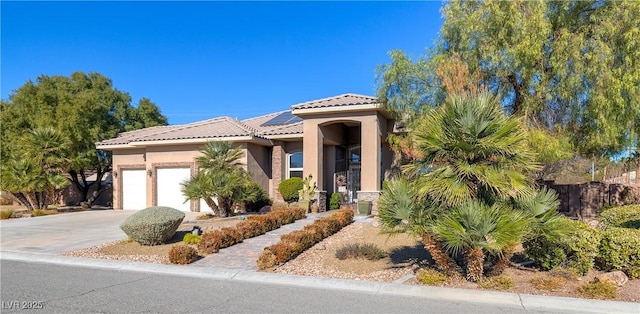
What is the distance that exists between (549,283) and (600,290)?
701mm

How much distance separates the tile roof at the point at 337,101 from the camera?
17.9 meters

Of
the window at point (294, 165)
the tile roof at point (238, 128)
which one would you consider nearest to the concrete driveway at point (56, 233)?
the tile roof at point (238, 128)

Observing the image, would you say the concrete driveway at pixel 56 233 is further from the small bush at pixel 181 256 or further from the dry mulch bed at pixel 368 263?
the small bush at pixel 181 256

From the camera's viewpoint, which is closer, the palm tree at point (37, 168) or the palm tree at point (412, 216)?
the palm tree at point (412, 216)

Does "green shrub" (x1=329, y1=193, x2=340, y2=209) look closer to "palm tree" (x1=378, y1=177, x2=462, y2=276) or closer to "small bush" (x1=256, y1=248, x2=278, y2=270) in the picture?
"small bush" (x1=256, y1=248, x2=278, y2=270)

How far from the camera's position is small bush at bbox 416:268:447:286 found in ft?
23.1

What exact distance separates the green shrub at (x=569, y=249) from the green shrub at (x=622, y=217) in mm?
3424

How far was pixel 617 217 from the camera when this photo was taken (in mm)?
10922

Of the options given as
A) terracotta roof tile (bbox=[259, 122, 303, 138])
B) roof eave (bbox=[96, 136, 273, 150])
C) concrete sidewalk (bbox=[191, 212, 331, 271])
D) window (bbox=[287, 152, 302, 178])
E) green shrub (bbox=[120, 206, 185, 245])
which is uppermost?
terracotta roof tile (bbox=[259, 122, 303, 138])

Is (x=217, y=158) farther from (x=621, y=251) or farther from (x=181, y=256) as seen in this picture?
(x=621, y=251)

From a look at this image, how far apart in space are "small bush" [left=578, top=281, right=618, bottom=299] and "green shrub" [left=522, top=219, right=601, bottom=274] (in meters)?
0.95

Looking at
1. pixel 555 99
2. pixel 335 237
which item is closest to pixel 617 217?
pixel 555 99

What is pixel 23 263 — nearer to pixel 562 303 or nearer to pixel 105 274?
pixel 105 274

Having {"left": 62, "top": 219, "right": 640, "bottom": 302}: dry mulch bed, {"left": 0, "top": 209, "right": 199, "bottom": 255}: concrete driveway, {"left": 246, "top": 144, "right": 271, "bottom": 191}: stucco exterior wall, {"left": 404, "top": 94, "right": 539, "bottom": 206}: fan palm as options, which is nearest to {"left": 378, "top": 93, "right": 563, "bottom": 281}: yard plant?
{"left": 404, "top": 94, "right": 539, "bottom": 206}: fan palm
